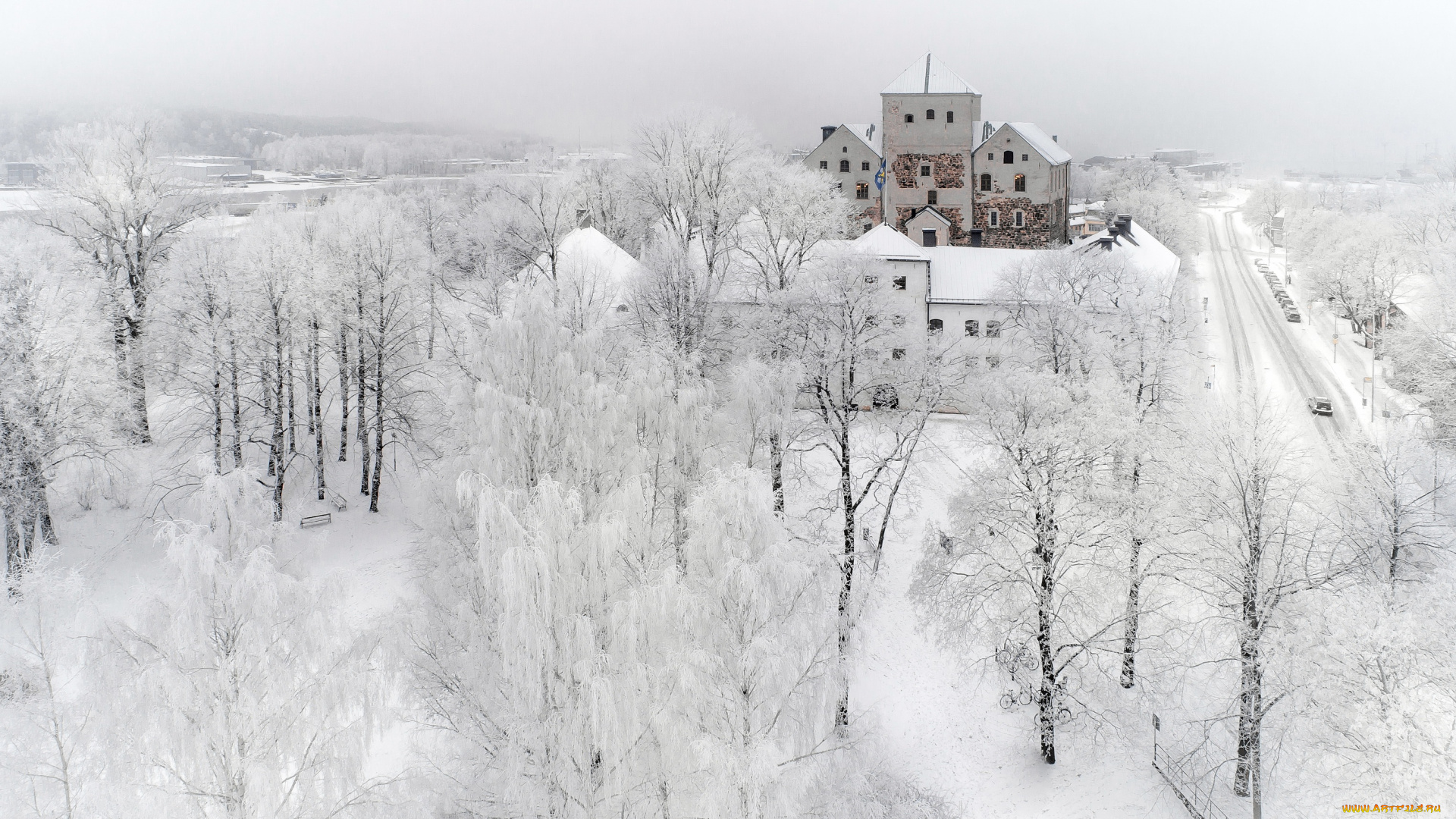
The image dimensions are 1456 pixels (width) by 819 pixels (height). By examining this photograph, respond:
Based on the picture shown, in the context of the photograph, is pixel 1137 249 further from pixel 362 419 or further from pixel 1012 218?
pixel 362 419

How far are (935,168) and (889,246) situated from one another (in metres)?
16.1

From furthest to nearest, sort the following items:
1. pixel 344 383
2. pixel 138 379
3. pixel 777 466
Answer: pixel 344 383
pixel 138 379
pixel 777 466

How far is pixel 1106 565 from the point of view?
22.0 m

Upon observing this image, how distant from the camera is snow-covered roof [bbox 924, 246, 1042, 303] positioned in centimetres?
3850

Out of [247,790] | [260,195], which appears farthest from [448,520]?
[260,195]

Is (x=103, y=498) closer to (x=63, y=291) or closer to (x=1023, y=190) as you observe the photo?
(x=63, y=291)

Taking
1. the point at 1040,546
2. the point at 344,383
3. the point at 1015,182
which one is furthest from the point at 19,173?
the point at 1015,182

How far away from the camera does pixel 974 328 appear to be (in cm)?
3862

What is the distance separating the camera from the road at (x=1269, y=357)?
3853 centimetres

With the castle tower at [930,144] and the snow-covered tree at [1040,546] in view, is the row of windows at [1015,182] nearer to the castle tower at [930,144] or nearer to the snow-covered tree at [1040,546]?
the castle tower at [930,144]

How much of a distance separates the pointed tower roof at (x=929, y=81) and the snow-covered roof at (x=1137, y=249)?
36.9 feet

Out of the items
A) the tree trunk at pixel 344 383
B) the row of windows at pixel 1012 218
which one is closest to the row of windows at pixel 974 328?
the row of windows at pixel 1012 218

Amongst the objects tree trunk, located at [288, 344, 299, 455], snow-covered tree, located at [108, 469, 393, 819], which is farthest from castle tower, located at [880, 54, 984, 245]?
snow-covered tree, located at [108, 469, 393, 819]

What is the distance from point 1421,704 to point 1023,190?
4245 centimetres
